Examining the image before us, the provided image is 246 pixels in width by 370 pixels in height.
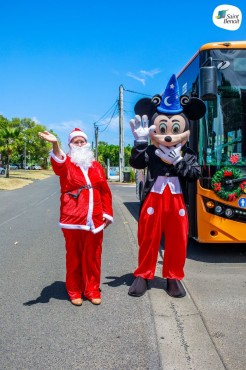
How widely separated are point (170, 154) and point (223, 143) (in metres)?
1.81

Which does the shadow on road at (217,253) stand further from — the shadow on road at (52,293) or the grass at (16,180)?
the grass at (16,180)

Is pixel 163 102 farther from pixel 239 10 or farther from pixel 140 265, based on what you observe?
pixel 239 10

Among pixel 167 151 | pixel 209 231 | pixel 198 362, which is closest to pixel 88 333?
pixel 198 362

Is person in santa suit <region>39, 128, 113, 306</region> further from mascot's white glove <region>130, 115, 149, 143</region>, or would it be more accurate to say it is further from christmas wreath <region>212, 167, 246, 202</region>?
christmas wreath <region>212, 167, 246, 202</region>

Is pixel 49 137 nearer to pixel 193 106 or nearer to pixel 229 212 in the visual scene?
pixel 193 106

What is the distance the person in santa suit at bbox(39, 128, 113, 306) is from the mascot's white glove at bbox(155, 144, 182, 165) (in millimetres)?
717

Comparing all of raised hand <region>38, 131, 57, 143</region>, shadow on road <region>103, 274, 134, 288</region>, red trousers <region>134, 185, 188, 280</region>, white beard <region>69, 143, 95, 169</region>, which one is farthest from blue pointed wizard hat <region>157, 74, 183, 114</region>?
shadow on road <region>103, 274, 134, 288</region>

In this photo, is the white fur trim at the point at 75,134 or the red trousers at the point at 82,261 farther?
the white fur trim at the point at 75,134

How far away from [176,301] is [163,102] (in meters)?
2.19

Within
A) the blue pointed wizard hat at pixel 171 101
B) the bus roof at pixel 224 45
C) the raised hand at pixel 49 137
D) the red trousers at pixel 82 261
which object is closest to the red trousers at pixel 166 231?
the red trousers at pixel 82 261

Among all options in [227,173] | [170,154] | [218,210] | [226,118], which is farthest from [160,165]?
[226,118]

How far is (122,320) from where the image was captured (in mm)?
3943

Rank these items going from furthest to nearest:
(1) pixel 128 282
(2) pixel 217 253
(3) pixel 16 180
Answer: (3) pixel 16 180 < (2) pixel 217 253 < (1) pixel 128 282

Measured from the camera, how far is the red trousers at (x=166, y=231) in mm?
4715
